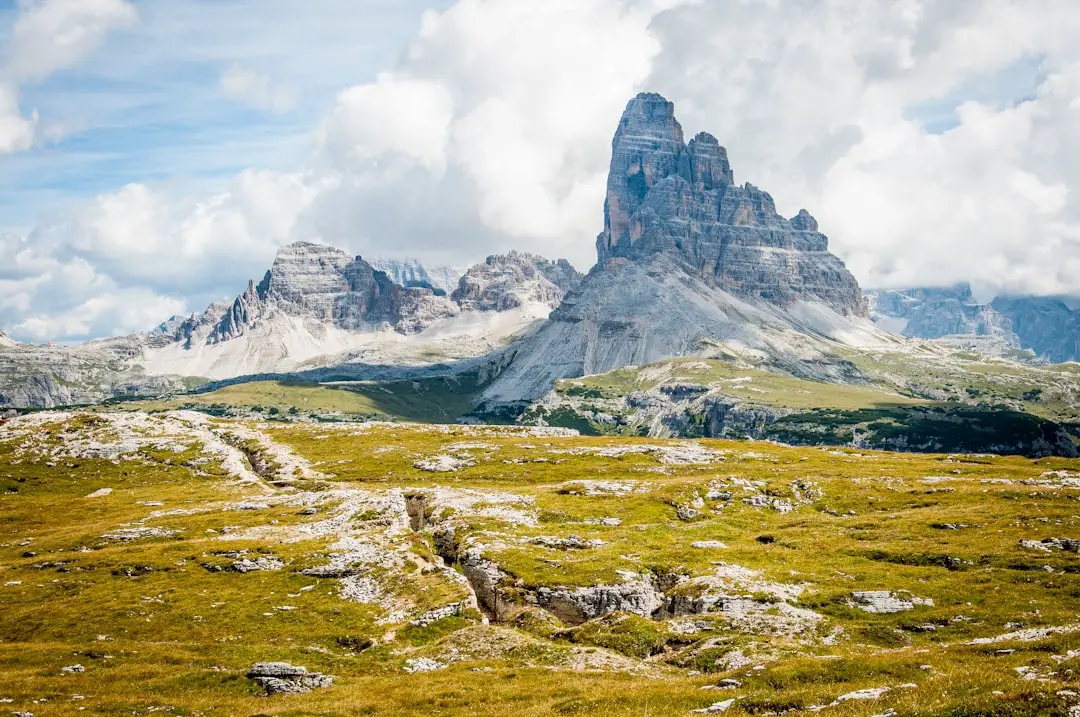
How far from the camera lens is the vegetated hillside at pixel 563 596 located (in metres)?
45.8

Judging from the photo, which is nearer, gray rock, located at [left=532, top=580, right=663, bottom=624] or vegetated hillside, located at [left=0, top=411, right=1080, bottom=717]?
vegetated hillside, located at [left=0, top=411, right=1080, bottom=717]

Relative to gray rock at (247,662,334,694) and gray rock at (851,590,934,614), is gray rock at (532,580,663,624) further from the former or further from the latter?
gray rock at (247,662,334,694)

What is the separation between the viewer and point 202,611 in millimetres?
72375

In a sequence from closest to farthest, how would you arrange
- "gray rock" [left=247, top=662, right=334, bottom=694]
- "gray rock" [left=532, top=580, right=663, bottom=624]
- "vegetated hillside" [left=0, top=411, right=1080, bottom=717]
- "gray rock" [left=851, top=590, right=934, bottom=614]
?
1. "vegetated hillside" [left=0, top=411, right=1080, bottom=717]
2. "gray rock" [left=247, top=662, right=334, bottom=694]
3. "gray rock" [left=851, top=590, right=934, bottom=614]
4. "gray rock" [left=532, top=580, right=663, bottom=624]

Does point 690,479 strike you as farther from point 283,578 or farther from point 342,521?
point 283,578

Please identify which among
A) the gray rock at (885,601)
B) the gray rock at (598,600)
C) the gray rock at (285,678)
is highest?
the gray rock at (885,601)

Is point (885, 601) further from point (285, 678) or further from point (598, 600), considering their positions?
point (285, 678)

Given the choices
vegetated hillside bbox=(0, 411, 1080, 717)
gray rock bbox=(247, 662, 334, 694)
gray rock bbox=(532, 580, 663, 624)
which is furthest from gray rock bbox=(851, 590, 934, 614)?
gray rock bbox=(247, 662, 334, 694)

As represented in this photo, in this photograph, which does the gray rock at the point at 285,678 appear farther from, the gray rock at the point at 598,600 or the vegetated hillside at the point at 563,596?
the gray rock at the point at 598,600

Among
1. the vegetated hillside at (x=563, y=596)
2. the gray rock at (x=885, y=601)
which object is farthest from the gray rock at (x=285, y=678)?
the gray rock at (x=885, y=601)

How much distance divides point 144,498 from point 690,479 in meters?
92.7

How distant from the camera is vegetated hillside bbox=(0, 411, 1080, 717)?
4584cm

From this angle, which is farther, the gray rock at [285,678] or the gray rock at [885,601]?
the gray rock at [885,601]

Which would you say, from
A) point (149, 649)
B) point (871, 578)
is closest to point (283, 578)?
point (149, 649)
